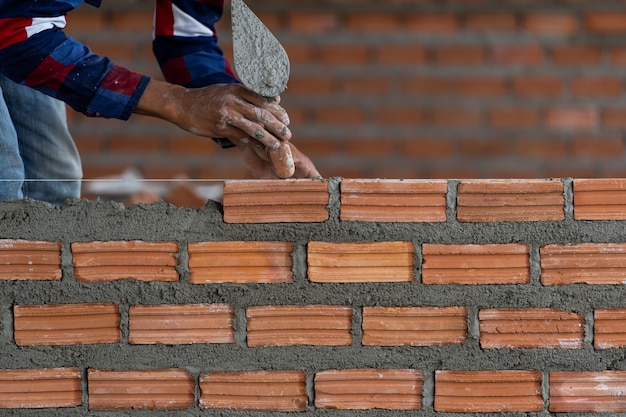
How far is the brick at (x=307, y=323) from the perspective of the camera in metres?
1.58

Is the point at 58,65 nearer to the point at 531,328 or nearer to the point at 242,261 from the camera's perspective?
the point at 242,261

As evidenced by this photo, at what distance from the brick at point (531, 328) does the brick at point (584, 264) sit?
0.07 metres

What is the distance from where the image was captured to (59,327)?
160 centimetres

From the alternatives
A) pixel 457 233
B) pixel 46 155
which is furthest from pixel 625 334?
pixel 46 155

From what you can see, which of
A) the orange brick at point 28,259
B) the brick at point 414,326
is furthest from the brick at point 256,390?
the orange brick at point 28,259

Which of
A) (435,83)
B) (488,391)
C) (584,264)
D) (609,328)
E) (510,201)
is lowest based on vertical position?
(488,391)

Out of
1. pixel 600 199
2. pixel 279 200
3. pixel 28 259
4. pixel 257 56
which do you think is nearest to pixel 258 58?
pixel 257 56

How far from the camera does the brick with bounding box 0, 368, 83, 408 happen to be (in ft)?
5.27

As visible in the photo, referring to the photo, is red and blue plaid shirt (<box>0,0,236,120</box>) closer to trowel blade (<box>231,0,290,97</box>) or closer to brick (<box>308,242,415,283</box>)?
trowel blade (<box>231,0,290,97</box>)

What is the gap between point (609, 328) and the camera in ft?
5.16

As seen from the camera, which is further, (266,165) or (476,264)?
(266,165)

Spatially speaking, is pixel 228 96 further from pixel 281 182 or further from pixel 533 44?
pixel 533 44

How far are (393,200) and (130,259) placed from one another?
0.55m

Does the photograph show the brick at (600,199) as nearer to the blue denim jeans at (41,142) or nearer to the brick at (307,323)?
the brick at (307,323)
